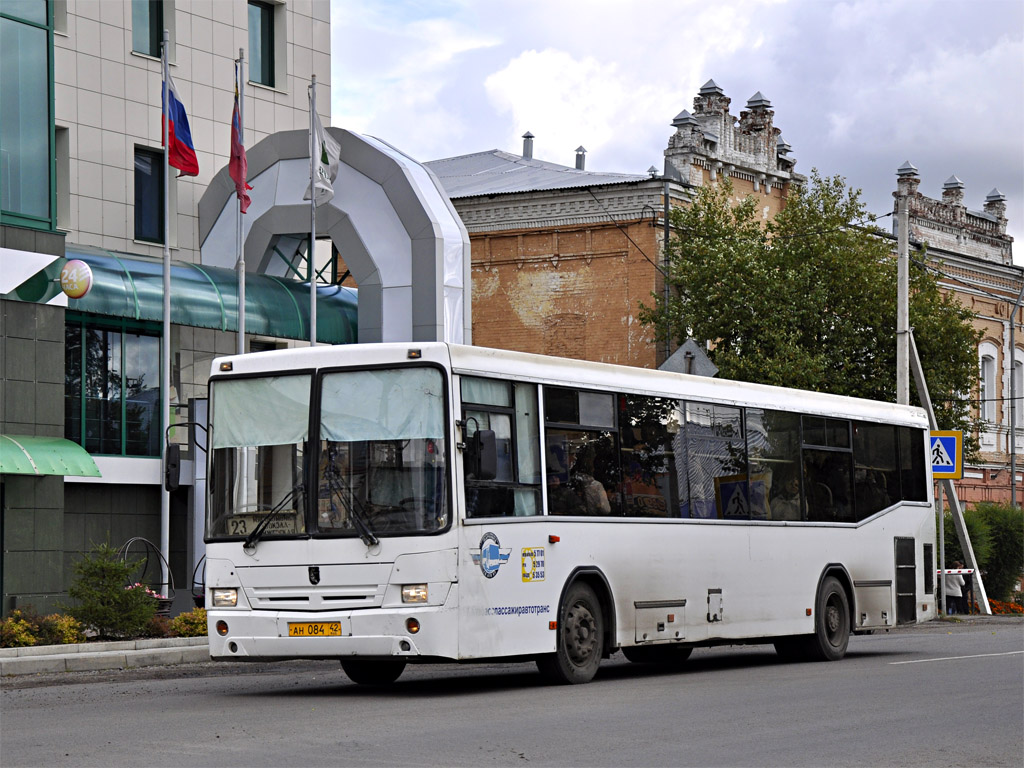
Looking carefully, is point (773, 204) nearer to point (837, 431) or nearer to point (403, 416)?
point (837, 431)

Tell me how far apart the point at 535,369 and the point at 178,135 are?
1395 cm

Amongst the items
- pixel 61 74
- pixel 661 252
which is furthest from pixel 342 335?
pixel 661 252

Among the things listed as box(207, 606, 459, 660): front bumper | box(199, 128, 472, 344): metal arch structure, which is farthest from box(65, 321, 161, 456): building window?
box(207, 606, 459, 660): front bumper

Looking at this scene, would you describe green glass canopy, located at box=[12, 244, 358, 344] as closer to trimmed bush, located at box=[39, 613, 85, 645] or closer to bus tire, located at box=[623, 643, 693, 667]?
trimmed bush, located at box=[39, 613, 85, 645]

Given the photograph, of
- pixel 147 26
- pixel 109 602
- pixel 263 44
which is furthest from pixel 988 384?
pixel 109 602

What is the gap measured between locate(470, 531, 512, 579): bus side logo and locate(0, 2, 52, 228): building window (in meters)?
11.9

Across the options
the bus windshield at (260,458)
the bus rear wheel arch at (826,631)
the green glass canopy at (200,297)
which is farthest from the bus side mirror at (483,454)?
the green glass canopy at (200,297)

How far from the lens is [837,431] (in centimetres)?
1911

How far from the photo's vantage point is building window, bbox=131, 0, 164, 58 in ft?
96.9

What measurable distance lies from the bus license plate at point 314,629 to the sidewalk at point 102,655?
5094 millimetres

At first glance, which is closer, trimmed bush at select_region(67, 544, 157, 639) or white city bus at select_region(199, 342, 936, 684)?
white city bus at select_region(199, 342, 936, 684)

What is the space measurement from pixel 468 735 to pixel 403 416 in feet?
11.9

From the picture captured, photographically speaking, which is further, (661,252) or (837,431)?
(661,252)

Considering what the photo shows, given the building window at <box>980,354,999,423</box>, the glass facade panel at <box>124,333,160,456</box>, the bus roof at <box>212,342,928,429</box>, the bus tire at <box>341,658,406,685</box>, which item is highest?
the building window at <box>980,354,999,423</box>
